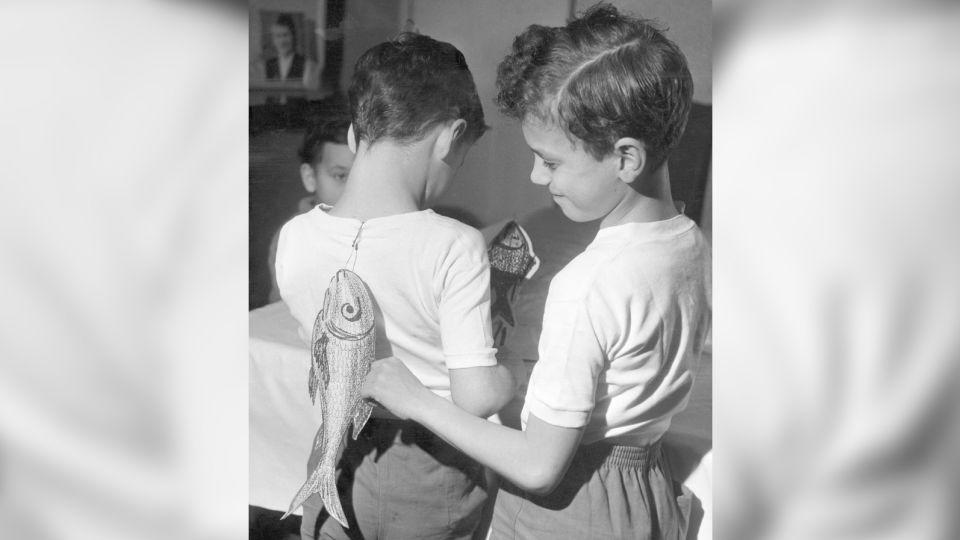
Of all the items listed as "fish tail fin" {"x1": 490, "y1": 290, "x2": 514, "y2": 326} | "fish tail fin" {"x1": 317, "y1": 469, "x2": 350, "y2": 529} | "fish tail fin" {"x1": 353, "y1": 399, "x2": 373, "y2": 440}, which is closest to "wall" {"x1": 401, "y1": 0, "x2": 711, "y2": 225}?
"fish tail fin" {"x1": 490, "y1": 290, "x2": 514, "y2": 326}

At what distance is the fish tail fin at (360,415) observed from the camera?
1.83m

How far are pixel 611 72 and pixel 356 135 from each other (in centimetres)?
49

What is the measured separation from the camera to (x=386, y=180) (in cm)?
180

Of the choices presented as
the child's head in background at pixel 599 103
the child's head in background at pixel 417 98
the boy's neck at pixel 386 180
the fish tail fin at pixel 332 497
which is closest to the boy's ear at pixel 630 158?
the child's head in background at pixel 599 103

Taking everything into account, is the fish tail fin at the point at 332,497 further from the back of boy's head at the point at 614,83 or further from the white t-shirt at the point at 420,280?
the back of boy's head at the point at 614,83

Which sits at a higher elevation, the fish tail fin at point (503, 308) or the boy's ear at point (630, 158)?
the boy's ear at point (630, 158)

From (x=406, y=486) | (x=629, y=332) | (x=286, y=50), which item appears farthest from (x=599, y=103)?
(x=406, y=486)

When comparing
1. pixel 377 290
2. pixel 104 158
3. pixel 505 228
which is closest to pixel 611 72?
pixel 505 228

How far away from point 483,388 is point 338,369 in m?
0.29

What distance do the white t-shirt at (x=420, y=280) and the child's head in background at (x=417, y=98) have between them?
0.33 feet

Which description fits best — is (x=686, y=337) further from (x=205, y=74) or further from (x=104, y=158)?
(x=104, y=158)

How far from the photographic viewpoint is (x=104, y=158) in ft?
6.77

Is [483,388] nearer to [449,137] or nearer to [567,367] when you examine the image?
[567,367]

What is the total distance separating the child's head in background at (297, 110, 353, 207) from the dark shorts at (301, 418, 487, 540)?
0.44m
